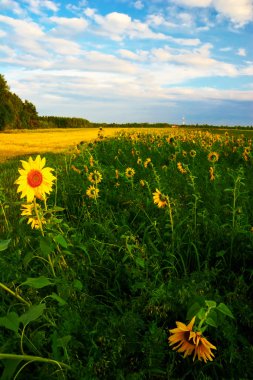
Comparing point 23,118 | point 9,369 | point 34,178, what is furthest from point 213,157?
point 23,118

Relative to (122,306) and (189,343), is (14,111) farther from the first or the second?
(189,343)

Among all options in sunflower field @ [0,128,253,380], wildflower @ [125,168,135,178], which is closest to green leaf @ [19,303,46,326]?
sunflower field @ [0,128,253,380]

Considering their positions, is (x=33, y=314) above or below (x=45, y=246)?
below

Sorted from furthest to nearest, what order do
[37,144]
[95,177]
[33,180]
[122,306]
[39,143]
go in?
[39,143], [37,144], [95,177], [122,306], [33,180]

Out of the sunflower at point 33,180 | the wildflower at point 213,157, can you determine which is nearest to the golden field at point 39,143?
the wildflower at point 213,157

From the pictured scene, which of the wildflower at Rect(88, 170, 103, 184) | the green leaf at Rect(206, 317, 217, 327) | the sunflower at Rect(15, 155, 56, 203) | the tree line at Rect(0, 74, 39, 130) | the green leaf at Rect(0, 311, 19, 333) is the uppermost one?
the tree line at Rect(0, 74, 39, 130)

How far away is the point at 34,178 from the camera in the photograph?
2164 millimetres

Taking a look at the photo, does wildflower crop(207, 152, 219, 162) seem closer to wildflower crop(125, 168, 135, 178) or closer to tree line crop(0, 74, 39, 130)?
wildflower crop(125, 168, 135, 178)

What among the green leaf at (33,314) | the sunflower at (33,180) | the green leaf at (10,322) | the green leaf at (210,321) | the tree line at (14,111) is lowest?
the green leaf at (10,322)

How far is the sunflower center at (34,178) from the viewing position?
2.16m

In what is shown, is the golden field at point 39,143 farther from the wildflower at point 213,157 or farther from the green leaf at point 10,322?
the green leaf at point 10,322

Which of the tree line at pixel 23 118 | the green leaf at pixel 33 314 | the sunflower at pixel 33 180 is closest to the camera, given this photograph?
the green leaf at pixel 33 314

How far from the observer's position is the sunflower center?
216cm

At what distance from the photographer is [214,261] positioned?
2.95 meters
